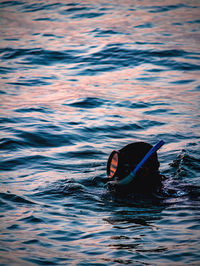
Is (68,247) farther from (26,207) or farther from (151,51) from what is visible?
(151,51)

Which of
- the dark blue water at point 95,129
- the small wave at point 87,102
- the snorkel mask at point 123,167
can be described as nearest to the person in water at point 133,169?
the snorkel mask at point 123,167

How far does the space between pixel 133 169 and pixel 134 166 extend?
44 mm

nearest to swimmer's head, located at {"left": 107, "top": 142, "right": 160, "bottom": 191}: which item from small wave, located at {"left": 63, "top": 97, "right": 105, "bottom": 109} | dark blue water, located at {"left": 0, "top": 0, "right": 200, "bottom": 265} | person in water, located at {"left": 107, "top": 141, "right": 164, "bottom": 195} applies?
person in water, located at {"left": 107, "top": 141, "right": 164, "bottom": 195}

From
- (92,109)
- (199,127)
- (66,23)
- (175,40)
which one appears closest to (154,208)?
(199,127)

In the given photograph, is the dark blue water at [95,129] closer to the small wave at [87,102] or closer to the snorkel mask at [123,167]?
the small wave at [87,102]

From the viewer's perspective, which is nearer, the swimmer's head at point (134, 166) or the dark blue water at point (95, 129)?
the dark blue water at point (95, 129)

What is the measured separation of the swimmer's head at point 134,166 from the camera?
5316 millimetres

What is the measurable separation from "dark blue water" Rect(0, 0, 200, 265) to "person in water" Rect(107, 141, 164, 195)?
21 cm

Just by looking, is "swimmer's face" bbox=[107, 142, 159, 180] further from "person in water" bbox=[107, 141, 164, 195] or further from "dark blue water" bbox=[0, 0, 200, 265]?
"dark blue water" bbox=[0, 0, 200, 265]

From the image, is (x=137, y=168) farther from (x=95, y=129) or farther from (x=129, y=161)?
(x=95, y=129)

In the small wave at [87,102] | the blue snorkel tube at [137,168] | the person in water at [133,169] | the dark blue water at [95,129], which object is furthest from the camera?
the small wave at [87,102]

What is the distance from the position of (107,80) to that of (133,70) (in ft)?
3.77

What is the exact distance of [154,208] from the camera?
5.03 m

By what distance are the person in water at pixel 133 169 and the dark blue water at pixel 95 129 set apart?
208mm
